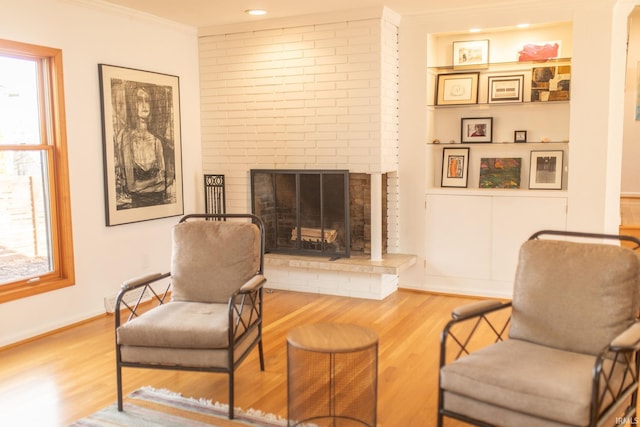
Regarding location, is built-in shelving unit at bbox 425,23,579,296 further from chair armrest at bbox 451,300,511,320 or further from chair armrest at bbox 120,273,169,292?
chair armrest at bbox 120,273,169,292

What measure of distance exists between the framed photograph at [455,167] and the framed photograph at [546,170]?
0.59m

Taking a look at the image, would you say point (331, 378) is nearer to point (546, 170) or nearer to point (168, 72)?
point (546, 170)

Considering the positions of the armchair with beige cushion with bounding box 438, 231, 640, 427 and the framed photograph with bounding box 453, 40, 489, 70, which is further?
the framed photograph with bounding box 453, 40, 489, 70

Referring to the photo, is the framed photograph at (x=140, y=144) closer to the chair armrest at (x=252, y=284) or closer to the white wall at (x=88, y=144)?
the white wall at (x=88, y=144)

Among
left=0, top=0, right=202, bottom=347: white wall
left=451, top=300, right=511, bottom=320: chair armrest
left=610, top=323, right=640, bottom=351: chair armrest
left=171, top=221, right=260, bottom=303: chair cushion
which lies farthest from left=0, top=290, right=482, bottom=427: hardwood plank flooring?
left=610, top=323, right=640, bottom=351: chair armrest

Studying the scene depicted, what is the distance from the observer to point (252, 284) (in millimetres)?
3213

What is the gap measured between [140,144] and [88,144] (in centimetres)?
53

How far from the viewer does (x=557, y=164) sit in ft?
17.0

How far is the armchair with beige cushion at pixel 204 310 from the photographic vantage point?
2.97 metres

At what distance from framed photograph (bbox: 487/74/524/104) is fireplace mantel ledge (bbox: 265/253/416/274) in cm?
165


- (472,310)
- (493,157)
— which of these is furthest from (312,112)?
(472,310)

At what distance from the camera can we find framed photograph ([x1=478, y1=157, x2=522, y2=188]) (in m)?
5.39

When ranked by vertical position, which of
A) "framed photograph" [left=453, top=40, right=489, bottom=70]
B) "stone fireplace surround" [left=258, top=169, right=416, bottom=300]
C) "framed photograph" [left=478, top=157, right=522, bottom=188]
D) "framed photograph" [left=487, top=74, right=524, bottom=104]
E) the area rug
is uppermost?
"framed photograph" [left=453, top=40, right=489, bottom=70]

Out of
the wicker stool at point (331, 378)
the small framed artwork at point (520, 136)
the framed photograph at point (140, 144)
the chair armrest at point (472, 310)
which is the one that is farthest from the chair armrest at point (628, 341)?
the framed photograph at point (140, 144)
